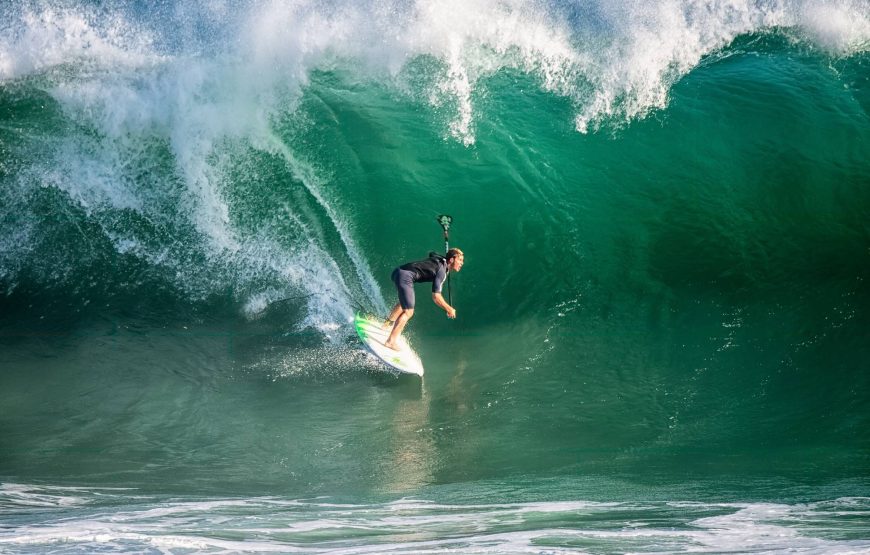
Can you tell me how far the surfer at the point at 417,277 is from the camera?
26.7 ft

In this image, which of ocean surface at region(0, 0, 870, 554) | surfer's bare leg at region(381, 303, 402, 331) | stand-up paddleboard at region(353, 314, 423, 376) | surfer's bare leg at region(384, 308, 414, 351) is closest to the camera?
ocean surface at region(0, 0, 870, 554)

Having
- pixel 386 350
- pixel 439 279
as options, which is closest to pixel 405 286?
pixel 439 279

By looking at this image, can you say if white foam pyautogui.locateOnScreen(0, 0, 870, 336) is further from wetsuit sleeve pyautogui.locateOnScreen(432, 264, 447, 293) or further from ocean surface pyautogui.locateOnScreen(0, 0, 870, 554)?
wetsuit sleeve pyautogui.locateOnScreen(432, 264, 447, 293)

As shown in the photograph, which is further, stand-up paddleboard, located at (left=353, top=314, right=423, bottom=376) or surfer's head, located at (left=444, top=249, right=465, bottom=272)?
surfer's head, located at (left=444, top=249, right=465, bottom=272)

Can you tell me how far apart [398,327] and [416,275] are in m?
0.55

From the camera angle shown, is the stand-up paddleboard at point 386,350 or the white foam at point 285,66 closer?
the stand-up paddleboard at point 386,350

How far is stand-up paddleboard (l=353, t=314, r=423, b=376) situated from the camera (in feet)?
26.1

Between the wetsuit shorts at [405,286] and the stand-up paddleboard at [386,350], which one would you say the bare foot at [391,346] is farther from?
the wetsuit shorts at [405,286]

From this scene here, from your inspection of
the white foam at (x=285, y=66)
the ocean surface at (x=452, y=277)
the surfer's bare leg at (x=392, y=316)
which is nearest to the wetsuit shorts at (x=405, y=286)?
the surfer's bare leg at (x=392, y=316)

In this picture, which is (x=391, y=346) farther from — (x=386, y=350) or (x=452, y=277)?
(x=452, y=277)

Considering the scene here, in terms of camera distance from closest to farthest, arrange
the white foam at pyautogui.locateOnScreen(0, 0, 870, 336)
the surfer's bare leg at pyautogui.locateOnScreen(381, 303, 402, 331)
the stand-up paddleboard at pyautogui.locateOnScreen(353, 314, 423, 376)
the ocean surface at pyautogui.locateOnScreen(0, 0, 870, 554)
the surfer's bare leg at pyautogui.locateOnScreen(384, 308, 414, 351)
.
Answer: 1. the ocean surface at pyautogui.locateOnScreen(0, 0, 870, 554)
2. the stand-up paddleboard at pyautogui.locateOnScreen(353, 314, 423, 376)
3. the surfer's bare leg at pyautogui.locateOnScreen(384, 308, 414, 351)
4. the surfer's bare leg at pyautogui.locateOnScreen(381, 303, 402, 331)
5. the white foam at pyautogui.locateOnScreen(0, 0, 870, 336)

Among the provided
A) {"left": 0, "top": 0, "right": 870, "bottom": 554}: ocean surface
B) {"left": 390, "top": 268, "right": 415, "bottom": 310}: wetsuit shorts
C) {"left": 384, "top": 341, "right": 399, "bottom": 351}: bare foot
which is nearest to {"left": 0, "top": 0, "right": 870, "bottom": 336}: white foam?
{"left": 0, "top": 0, "right": 870, "bottom": 554}: ocean surface

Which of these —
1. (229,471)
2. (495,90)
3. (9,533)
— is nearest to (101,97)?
(495,90)

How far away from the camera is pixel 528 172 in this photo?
10.3 meters
